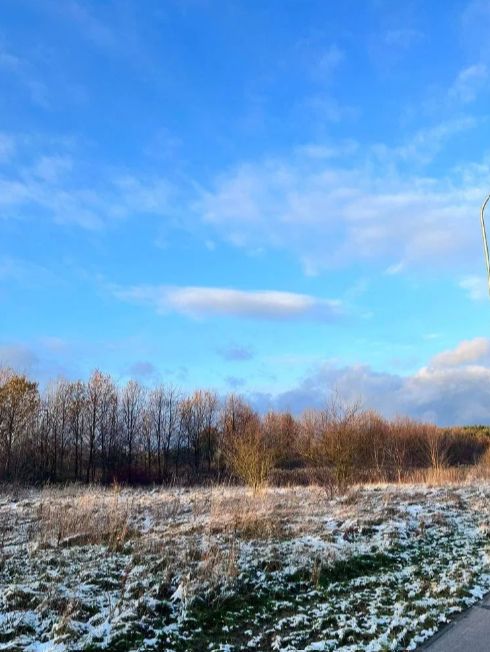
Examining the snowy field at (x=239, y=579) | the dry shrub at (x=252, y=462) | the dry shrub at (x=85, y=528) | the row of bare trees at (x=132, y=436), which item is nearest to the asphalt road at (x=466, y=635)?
the snowy field at (x=239, y=579)

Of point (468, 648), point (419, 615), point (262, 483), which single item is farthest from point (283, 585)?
point (262, 483)

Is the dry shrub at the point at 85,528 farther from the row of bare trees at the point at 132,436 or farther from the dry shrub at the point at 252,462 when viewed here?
the row of bare trees at the point at 132,436

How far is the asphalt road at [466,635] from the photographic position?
211 inches

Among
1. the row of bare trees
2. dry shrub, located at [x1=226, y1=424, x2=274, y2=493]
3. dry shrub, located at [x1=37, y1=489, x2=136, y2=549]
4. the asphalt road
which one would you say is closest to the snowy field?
dry shrub, located at [x1=37, y1=489, x2=136, y2=549]

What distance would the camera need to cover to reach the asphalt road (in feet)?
17.6

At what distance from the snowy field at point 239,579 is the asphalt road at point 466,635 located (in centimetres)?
17

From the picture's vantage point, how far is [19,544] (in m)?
A: 10.1

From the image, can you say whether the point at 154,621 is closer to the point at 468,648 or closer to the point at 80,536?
the point at 468,648

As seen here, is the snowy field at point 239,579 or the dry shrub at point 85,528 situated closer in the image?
the snowy field at point 239,579

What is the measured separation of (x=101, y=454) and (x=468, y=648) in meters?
54.1

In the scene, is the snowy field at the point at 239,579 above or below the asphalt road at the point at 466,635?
above

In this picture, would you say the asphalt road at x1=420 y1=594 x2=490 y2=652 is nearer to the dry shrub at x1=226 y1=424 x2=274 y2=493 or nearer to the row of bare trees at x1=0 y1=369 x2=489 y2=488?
the dry shrub at x1=226 y1=424 x2=274 y2=493

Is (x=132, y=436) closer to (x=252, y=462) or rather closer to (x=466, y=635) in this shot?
(x=252, y=462)

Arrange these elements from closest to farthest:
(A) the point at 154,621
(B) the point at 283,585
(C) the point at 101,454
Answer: (A) the point at 154,621, (B) the point at 283,585, (C) the point at 101,454
